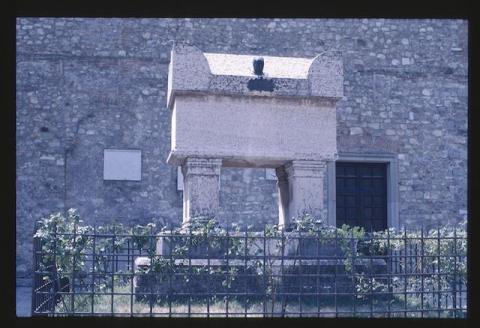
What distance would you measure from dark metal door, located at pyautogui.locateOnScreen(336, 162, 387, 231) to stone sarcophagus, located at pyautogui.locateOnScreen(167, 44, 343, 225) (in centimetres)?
537

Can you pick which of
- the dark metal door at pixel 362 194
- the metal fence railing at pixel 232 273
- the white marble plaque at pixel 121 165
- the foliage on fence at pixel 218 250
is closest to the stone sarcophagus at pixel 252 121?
the foliage on fence at pixel 218 250

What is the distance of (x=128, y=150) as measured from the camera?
41.9 ft

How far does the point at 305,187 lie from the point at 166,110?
5.63m

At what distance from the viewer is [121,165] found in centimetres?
1266

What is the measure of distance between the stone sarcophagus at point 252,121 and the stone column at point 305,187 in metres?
0.01

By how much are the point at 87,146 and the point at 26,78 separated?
167 cm

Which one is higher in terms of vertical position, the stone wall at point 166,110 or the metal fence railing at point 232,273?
the stone wall at point 166,110

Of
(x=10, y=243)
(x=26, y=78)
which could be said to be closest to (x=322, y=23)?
(x=26, y=78)

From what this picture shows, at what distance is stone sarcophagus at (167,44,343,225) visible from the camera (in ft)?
25.7

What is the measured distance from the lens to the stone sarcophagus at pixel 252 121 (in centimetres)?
783

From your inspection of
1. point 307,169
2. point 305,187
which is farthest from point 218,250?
point 307,169

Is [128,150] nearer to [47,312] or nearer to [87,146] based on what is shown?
[87,146]

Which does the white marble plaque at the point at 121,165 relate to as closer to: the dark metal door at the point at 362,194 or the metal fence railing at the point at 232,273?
the dark metal door at the point at 362,194

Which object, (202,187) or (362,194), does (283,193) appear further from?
(362,194)
